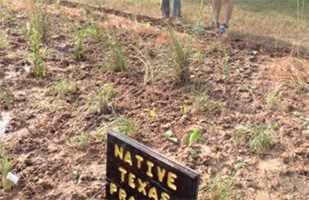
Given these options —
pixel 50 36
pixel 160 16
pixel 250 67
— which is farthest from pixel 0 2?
pixel 250 67

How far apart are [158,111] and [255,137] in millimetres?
689

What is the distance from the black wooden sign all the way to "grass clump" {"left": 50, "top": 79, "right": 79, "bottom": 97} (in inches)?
68.4

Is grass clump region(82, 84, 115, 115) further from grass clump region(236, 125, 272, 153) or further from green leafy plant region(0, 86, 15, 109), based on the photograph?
grass clump region(236, 125, 272, 153)

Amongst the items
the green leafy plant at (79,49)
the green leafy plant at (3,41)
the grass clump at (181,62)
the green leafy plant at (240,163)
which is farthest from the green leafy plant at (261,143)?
the green leafy plant at (3,41)

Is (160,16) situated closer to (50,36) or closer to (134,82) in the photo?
(50,36)

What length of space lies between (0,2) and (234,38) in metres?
2.42

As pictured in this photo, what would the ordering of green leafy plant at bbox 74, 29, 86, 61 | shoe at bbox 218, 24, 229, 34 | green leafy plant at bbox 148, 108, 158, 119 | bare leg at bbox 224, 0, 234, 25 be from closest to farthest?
green leafy plant at bbox 148, 108, 158, 119
green leafy plant at bbox 74, 29, 86, 61
shoe at bbox 218, 24, 229, 34
bare leg at bbox 224, 0, 234, 25

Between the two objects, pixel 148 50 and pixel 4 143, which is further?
pixel 148 50

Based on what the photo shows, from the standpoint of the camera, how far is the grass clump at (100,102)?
12.0 feet

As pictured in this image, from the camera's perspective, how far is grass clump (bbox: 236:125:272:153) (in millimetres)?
3314

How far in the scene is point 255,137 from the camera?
11.1 feet

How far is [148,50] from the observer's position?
183 inches

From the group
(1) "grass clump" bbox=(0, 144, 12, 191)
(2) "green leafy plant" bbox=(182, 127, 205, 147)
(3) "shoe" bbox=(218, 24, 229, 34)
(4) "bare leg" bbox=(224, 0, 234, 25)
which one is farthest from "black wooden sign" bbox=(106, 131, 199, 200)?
(4) "bare leg" bbox=(224, 0, 234, 25)

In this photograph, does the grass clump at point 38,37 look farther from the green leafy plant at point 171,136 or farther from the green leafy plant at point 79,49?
the green leafy plant at point 171,136
